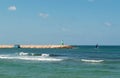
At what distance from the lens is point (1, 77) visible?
2723 cm

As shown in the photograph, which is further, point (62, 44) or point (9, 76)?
point (62, 44)

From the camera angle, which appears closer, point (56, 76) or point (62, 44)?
point (56, 76)

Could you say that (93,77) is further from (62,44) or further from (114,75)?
(62,44)

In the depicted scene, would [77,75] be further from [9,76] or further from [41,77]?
[9,76]

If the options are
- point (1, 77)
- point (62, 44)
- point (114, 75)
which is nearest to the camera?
point (1, 77)

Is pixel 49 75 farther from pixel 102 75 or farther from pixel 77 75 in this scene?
pixel 102 75

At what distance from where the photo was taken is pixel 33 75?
28609 mm

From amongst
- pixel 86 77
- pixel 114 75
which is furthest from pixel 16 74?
A: pixel 114 75

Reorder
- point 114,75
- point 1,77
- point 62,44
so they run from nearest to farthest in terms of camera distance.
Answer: point 1,77, point 114,75, point 62,44

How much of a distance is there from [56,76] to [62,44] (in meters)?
117

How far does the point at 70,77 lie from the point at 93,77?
70.2 inches

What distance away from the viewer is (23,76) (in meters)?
28.0

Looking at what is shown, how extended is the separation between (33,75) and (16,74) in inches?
63.5

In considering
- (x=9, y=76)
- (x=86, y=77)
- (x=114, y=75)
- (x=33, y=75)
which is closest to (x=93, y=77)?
(x=86, y=77)
